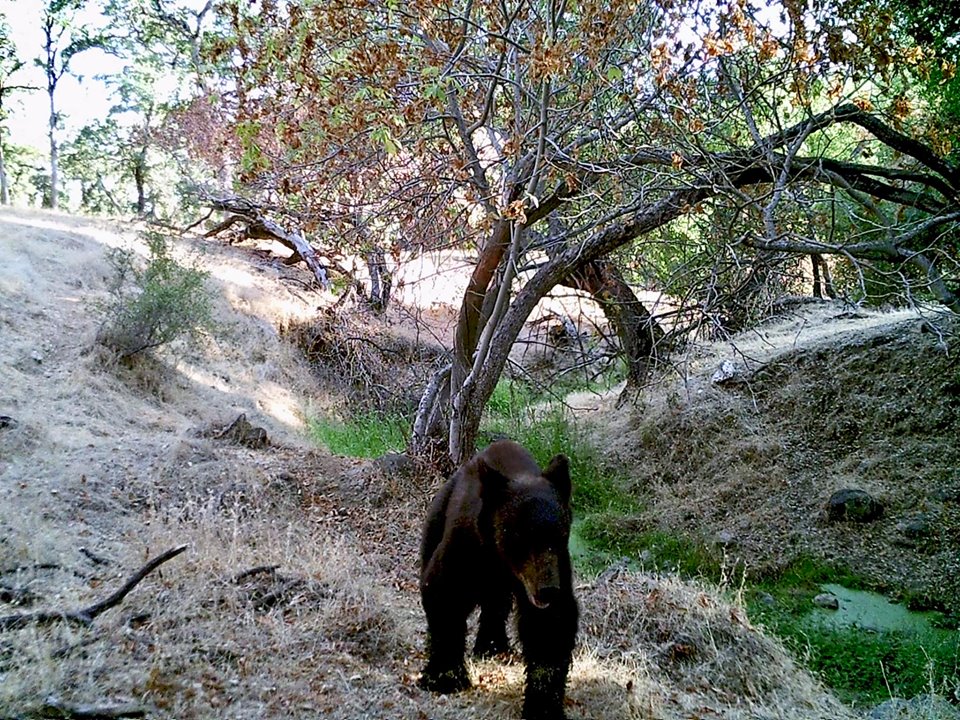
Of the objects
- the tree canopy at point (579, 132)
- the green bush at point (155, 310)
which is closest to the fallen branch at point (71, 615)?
the tree canopy at point (579, 132)

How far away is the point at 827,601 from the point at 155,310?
1153cm

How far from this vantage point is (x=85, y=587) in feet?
20.0

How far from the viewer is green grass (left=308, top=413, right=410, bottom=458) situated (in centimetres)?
1252

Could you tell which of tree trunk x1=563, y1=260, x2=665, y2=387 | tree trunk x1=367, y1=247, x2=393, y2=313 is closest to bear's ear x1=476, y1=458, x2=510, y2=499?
tree trunk x1=367, y1=247, x2=393, y2=313

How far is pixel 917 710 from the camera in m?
6.06

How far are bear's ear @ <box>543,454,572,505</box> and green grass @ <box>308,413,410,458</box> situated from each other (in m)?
7.14

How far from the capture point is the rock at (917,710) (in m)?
5.84

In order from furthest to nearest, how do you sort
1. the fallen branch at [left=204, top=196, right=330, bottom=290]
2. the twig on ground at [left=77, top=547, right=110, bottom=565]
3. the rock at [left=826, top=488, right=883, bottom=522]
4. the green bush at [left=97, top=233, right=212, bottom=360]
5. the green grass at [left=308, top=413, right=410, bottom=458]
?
the fallen branch at [left=204, top=196, right=330, bottom=290] < the green bush at [left=97, top=233, right=212, bottom=360] < the green grass at [left=308, top=413, right=410, bottom=458] < the rock at [left=826, top=488, right=883, bottom=522] < the twig on ground at [left=77, top=547, right=110, bottom=565]

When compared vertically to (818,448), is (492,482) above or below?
above

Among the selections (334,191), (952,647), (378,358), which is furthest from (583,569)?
(378,358)

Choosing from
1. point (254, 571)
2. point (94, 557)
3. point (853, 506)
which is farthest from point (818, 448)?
point (94, 557)

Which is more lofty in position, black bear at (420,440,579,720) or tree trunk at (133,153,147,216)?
tree trunk at (133,153,147,216)

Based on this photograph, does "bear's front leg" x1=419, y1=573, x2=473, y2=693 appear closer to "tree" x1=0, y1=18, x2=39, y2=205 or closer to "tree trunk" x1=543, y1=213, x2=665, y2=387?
"tree trunk" x1=543, y1=213, x2=665, y2=387

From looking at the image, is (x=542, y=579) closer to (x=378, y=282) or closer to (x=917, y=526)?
(x=917, y=526)
